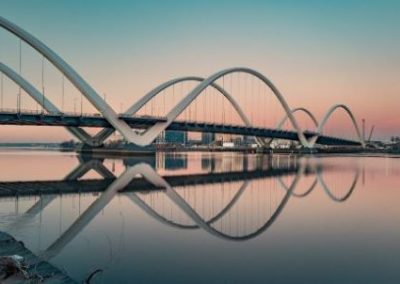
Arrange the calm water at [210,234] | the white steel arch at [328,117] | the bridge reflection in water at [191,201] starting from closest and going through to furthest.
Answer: the calm water at [210,234] → the bridge reflection in water at [191,201] → the white steel arch at [328,117]

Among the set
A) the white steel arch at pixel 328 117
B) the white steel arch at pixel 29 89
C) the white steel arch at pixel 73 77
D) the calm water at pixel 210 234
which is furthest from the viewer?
the white steel arch at pixel 328 117

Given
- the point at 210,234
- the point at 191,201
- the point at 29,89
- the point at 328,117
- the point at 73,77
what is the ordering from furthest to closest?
the point at 328,117 → the point at 29,89 → the point at 73,77 → the point at 191,201 → the point at 210,234

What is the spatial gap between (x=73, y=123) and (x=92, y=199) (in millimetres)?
34761

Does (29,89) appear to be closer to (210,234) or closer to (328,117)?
(210,234)

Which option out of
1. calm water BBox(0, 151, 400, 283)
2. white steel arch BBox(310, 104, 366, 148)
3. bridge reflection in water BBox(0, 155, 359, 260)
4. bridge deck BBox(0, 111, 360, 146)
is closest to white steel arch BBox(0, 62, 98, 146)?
bridge deck BBox(0, 111, 360, 146)

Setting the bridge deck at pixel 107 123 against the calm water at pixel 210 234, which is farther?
the bridge deck at pixel 107 123

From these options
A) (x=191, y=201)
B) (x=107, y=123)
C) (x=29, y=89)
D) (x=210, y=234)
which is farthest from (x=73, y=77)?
(x=210, y=234)

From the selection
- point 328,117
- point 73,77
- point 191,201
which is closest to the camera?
point 191,201

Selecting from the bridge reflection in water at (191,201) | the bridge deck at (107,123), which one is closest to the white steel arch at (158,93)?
the bridge deck at (107,123)

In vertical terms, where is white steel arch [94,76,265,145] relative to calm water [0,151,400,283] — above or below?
above

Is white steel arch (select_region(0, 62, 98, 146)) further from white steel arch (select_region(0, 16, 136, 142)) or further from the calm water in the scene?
the calm water

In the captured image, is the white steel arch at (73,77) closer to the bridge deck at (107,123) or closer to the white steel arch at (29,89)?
the bridge deck at (107,123)

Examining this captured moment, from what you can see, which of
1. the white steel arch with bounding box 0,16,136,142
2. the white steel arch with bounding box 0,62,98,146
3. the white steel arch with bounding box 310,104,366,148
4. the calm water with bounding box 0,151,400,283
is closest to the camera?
the calm water with bounding box 0,151,400,283

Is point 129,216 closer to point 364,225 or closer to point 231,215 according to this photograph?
point 231,215
